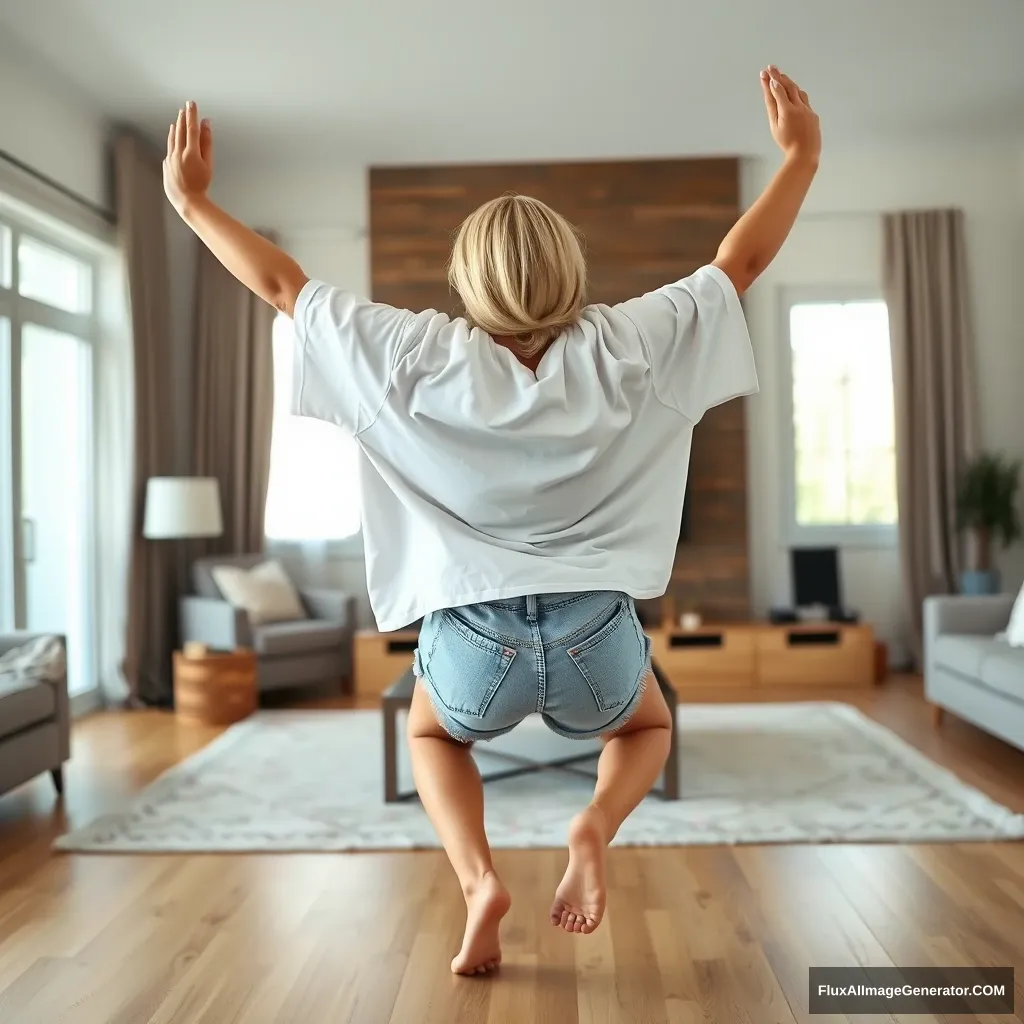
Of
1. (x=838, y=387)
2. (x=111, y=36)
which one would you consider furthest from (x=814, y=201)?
(x=111, y=36)

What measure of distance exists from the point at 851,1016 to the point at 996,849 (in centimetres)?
134

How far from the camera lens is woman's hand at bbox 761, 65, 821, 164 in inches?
72.7

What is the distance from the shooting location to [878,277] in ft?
22.7

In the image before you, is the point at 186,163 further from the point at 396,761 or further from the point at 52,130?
the point at 52,130

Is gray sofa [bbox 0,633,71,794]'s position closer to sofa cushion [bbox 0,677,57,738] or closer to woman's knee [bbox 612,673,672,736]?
sofa cushion [bbox 0,677,57,738]

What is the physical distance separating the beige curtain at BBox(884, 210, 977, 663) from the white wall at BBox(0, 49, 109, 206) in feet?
15.0

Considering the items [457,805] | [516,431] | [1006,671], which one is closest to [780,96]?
[516,431]

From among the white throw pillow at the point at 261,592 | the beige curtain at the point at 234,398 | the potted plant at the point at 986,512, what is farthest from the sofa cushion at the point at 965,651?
the beige curtain at the point at 234,398

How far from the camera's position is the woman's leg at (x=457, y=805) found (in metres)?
1.88

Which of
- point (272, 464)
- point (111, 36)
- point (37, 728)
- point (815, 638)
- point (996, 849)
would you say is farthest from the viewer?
point (272, 464)

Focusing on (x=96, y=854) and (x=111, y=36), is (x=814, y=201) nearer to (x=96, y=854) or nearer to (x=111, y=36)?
(x=111, y=36)

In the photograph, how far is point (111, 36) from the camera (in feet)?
16.2

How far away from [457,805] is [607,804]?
260 mm

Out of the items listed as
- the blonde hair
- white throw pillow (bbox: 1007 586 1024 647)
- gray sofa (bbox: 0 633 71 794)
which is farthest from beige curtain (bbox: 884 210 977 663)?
the blonde hair
